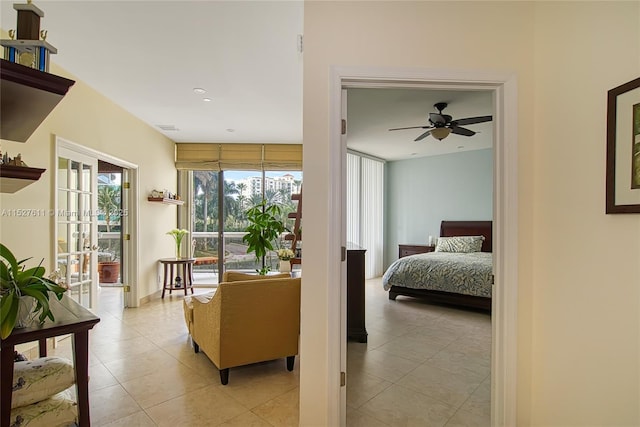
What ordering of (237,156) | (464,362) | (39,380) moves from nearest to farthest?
1. (39,380)
2. (464,362)
3. (237,156)

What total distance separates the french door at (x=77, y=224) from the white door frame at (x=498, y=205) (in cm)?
296

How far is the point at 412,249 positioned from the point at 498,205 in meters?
5.33

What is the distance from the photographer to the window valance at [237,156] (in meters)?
5.84

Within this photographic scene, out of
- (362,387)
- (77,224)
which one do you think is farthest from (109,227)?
(362,387)

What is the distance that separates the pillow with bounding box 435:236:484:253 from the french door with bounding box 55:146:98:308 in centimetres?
569

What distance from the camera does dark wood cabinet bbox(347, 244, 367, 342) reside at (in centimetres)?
336

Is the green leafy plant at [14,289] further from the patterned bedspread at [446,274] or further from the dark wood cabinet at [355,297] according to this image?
the patterned bedspread at [446,274]

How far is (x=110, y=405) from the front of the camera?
7.16 ft

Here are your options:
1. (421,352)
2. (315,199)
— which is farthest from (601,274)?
(421,352)

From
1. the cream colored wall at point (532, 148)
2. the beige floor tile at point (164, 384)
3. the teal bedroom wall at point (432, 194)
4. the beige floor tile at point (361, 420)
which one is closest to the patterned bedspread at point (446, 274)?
the teal bedroom wall at point (432, 194)

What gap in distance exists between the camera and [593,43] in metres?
1.50

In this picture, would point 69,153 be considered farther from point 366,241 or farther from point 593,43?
point 366,241

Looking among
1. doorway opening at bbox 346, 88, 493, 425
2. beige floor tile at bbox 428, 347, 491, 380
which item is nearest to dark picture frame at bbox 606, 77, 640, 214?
doorway opening at bbox 346, 88, 493, 425

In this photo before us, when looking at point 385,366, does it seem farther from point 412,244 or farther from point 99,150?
point 412,244
